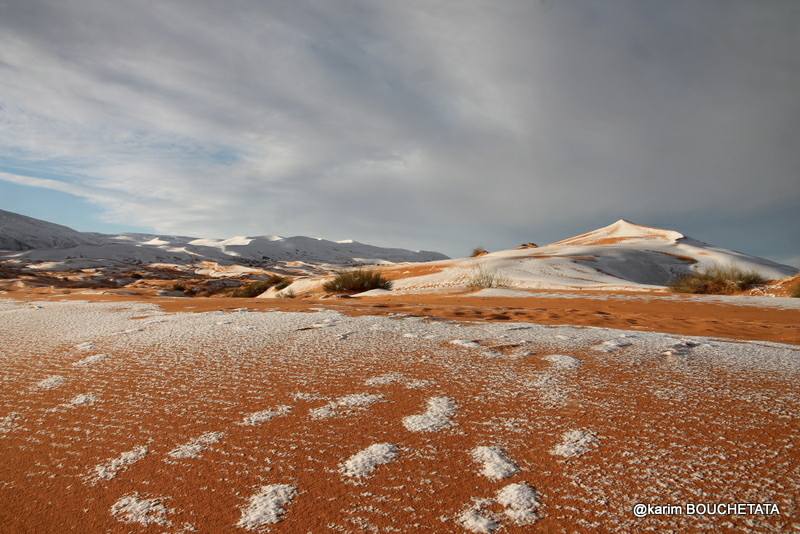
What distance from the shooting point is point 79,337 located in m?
4.45

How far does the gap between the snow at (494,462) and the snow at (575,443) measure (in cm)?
21

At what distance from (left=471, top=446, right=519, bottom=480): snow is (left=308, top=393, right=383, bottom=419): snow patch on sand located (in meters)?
0.75

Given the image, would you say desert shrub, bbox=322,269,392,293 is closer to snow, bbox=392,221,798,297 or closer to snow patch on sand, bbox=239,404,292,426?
snow, bbox=392,221,798,297

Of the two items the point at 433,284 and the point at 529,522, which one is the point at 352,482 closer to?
the point at 529,522

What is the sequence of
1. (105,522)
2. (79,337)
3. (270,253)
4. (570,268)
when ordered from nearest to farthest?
1. (105,522)
2. (79,337)
3. (570,268)
4. (270,253)

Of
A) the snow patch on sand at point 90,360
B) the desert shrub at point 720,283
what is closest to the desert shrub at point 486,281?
the desert shrub at point 720,283

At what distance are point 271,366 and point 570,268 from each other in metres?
20.1

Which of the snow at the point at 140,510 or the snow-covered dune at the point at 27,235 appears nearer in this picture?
the snow at the point at 140,510

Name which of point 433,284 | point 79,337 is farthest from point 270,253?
point 79,337

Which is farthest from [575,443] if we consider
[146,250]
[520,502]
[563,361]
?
[146,250]

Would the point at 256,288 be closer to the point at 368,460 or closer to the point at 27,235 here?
the point at 368,460

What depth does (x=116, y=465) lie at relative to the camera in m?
1.83

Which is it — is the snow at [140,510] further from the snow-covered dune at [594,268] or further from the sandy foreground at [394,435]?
the snow-covered dune at [594,268]

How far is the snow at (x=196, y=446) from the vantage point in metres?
1.90
